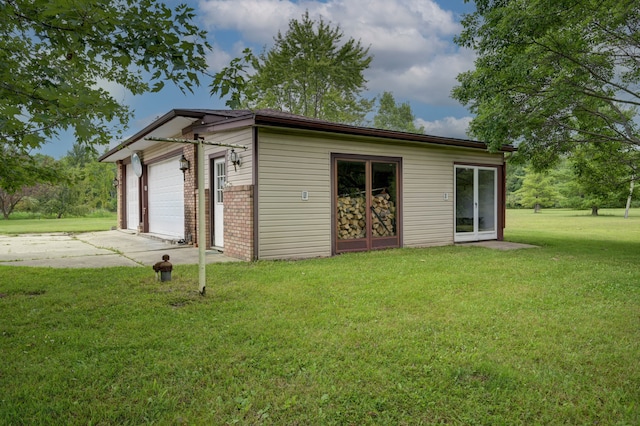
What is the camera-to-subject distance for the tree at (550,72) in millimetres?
7430

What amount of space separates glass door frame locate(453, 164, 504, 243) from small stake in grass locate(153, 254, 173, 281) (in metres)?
7.12

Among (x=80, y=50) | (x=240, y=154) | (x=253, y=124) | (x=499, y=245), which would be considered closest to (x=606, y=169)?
(x=499, y=245)

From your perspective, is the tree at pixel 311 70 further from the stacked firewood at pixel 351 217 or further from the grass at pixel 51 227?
the stacked firewood at pixel 351 217

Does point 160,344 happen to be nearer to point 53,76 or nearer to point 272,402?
point 272,402

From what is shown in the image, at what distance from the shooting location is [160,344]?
3074 millimetres

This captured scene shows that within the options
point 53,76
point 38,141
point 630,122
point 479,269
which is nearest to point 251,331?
point 38,141

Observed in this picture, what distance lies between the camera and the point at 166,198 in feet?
35.9

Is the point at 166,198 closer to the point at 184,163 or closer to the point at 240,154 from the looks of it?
the point at 184,163

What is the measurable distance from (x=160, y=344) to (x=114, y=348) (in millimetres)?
332

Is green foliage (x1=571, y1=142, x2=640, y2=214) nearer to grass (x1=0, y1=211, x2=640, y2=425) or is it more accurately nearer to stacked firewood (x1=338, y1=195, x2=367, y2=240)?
grass (x1=0, y1=211, x2=640, y2=425)

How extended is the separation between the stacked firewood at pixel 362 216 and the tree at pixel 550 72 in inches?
107

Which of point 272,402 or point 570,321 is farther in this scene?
point 570,321

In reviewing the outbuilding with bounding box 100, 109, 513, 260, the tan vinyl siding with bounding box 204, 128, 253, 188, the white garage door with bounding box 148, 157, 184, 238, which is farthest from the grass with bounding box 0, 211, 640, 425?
the white garage door with bounding box 148, 157, 184, 238

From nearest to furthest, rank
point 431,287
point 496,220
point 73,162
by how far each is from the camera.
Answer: point 431,287
point 496,220
point 73,162
